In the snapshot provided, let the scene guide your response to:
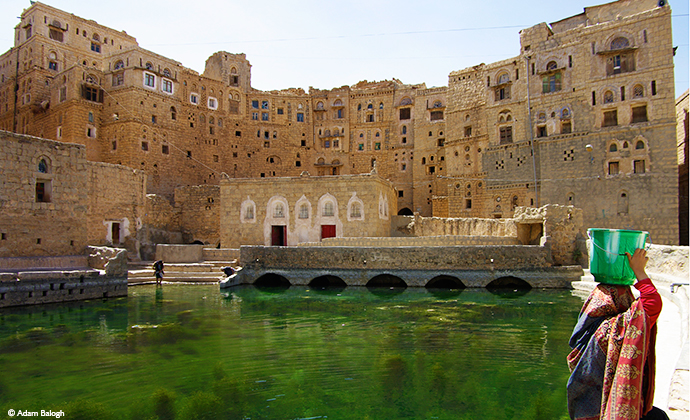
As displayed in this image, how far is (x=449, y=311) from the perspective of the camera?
42.8 ft

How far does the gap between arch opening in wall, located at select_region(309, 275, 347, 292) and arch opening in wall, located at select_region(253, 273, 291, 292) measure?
123 cm

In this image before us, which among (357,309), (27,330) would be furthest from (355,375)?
(27,330)

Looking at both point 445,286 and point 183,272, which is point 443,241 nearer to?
point 445,286

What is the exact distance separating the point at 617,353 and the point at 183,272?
2031 centimetres

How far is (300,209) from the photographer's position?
24000 mm

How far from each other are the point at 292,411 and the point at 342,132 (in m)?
40.7

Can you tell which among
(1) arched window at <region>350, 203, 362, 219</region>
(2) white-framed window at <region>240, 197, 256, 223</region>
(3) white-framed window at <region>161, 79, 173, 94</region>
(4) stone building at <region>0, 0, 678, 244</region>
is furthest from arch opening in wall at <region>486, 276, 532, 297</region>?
(3) white-framed window at <region>161, 79, 173, 94</region>

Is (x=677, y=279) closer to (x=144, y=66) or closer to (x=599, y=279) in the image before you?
(x=599, y=279)

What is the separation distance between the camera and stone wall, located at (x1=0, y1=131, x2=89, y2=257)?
48.5ft

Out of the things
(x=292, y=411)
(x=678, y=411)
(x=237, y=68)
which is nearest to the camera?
(x=678, y=411)

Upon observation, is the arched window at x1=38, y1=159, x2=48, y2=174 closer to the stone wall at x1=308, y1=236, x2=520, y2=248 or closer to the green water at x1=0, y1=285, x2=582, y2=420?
the green water at x1=0, y1=285, x2=582, y2=420

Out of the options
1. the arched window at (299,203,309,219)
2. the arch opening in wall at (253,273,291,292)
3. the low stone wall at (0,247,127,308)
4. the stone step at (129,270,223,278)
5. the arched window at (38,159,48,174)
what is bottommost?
the arch opening in wall at (253,273,291,292)

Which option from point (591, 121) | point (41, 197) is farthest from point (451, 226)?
point (41, 197)

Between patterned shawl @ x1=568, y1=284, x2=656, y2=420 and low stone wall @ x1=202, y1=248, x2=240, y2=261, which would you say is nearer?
patterned shawl @ x1=568, y1=284, x2=656, y2=420
